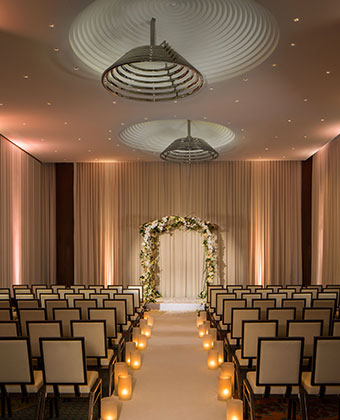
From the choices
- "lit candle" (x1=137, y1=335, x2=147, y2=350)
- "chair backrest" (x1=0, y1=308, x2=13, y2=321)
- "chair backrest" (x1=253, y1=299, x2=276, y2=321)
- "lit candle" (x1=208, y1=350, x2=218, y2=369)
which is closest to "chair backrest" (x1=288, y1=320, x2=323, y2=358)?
"lit candle" (x1=208, y1=350, x2=218, y2=369)

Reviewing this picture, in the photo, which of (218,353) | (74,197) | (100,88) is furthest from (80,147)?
(218,353)

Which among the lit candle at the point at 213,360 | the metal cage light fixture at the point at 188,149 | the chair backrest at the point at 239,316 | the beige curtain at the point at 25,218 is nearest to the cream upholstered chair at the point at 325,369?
the chair backrest at the point at 239,316

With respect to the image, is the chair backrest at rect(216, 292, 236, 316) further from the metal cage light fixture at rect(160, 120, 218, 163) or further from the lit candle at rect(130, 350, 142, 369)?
the metal cage light fixture at rect(160, 120, 218, 163)

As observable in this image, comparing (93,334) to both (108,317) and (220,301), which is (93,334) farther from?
(220,301)

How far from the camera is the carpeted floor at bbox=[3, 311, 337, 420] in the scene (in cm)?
533

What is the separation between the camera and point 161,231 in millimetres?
17562

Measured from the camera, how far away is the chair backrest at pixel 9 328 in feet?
19.6

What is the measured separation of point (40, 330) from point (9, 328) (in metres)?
0.53

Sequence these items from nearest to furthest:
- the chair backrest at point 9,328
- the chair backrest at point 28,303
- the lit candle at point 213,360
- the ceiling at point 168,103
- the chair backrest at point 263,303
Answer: the chair backrest at point 9,328
the ceiling at point 168,103
the lit candle at point 213,360
the chair backrest at point 263,303
the chair backrest at point 28,303

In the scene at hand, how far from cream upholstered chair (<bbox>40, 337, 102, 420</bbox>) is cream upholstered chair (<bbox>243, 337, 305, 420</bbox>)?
→ 5.59 feet

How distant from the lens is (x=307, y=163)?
1772 cm

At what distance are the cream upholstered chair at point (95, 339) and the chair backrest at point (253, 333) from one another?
5.63ft

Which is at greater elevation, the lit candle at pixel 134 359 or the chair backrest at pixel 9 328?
the chair backrest at pixel 9 328

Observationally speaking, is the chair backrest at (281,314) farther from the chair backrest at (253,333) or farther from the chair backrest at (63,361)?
the chair backrest at (63,361)
